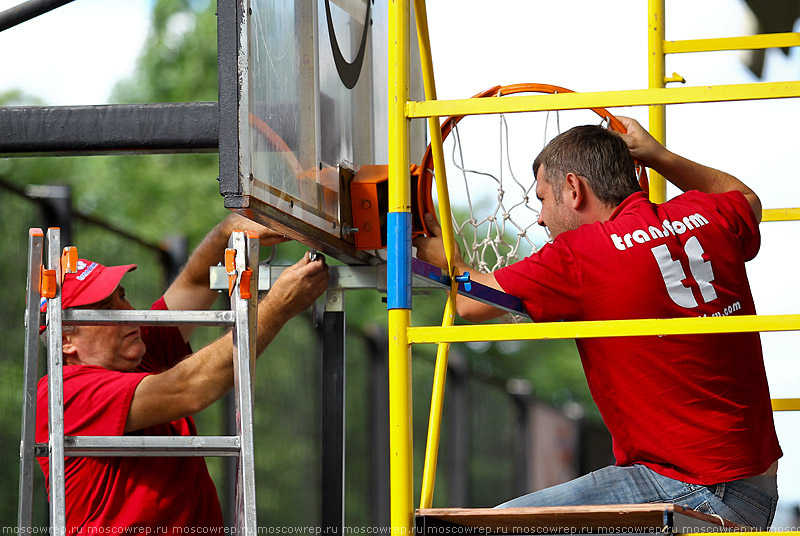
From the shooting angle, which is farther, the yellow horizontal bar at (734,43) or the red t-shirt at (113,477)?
the yellow horizontal bar at (734,43)

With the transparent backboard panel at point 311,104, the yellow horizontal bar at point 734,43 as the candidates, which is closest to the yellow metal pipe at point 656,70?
the yellow horizontal bar at point 734,43

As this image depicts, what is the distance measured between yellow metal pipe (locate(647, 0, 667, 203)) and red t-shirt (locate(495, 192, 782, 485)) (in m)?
1.16

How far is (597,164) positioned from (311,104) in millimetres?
1085

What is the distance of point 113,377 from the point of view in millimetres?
4176

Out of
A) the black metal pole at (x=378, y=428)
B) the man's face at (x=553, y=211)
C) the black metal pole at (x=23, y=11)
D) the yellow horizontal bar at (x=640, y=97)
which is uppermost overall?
the black metal pole at (x=23, y=11)

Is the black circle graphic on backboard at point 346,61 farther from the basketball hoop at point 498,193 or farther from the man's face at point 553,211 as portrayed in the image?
the man's face at point 553,211

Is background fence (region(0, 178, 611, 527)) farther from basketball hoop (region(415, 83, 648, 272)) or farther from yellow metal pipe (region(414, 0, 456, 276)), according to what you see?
yellow metal pipe (region(414, 0, 456, 276))

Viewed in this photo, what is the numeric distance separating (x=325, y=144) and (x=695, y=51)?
162cm

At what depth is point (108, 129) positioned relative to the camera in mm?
3924

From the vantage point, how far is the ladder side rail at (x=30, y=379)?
3.52 meters

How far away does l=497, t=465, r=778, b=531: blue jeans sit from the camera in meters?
3.25

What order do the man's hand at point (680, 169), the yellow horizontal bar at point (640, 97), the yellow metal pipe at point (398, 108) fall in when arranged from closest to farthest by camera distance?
the yellow horizontal bar at point (640, 97) → the yellow metal pipe at point (398, 108) → the man's hand at point (680, 169)

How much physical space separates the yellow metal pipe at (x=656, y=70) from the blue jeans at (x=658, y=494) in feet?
5.07

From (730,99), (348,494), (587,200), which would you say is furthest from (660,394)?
(348,494)
